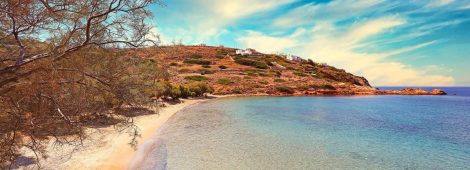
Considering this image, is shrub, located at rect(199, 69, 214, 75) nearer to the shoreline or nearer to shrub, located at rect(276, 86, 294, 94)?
shrub, located at rect(276, 86, 294, 94)

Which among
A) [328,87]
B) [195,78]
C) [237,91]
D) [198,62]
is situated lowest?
[237,91]

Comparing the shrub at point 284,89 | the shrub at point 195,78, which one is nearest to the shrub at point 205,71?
the shrub at point 195,78

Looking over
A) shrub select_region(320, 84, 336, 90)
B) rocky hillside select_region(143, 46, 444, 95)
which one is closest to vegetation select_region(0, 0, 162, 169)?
rocky hillside select_region(143, 46, 444, 95)

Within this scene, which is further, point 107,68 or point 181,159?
point 181,159

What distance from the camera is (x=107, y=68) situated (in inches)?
333

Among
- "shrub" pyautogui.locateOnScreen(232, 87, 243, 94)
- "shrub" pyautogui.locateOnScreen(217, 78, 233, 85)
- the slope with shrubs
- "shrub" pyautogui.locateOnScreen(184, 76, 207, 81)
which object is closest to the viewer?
"shrub" pyautogui.locateOnScreen(232, 87, 243, 94)

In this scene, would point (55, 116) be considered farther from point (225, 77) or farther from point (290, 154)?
point (225, 77)

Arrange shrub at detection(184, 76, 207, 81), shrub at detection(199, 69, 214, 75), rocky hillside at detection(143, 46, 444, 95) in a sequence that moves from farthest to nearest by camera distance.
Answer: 1. shrub at detection(199, 69, 214, 75)
2. shrub at detection(184, 76, 207, 81)
3. rocky hillside at detection(143, 46, 444, 95)

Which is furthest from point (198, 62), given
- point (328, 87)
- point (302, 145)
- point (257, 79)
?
point (302, 145)

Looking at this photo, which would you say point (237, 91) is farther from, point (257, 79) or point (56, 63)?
point (56, 63)

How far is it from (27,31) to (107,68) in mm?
1979

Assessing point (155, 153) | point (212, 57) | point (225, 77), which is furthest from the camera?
point (212, 57)

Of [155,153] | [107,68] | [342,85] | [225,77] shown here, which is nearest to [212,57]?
[225,77]

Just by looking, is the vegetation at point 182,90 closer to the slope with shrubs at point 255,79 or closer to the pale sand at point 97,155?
the slope with shrubs at point 255,79
